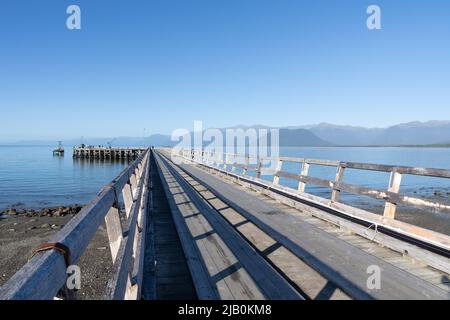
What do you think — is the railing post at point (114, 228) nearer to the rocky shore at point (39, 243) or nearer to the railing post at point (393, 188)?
the rocky shore at point (39, 243)

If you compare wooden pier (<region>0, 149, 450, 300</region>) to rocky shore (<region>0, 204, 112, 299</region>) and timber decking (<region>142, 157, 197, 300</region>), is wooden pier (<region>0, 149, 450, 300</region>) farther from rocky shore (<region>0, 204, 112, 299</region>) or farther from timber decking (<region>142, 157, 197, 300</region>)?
rocky shore (<region>0, 204, 112, 299</region>)

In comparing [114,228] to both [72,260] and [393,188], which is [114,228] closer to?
[72,260]

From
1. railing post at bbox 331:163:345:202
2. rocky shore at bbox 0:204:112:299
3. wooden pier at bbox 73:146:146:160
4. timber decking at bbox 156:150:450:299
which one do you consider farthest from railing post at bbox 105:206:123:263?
wooden pier at bbox 73:146:146:160

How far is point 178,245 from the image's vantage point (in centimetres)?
585

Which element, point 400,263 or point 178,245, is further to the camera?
point 178,245

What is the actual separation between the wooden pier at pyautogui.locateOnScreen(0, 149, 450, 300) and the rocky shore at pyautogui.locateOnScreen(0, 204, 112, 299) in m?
1.86

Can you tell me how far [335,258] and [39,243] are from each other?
10.6m

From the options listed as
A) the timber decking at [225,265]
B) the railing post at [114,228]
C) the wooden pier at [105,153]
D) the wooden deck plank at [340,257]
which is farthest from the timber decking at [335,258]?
the wooden pier at [105,153]

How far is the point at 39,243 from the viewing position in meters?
12.4

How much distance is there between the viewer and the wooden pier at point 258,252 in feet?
7.80

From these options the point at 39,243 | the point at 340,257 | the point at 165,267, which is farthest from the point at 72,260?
the point at 39,243

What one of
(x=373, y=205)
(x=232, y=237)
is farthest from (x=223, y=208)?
(x=373, y=205)
